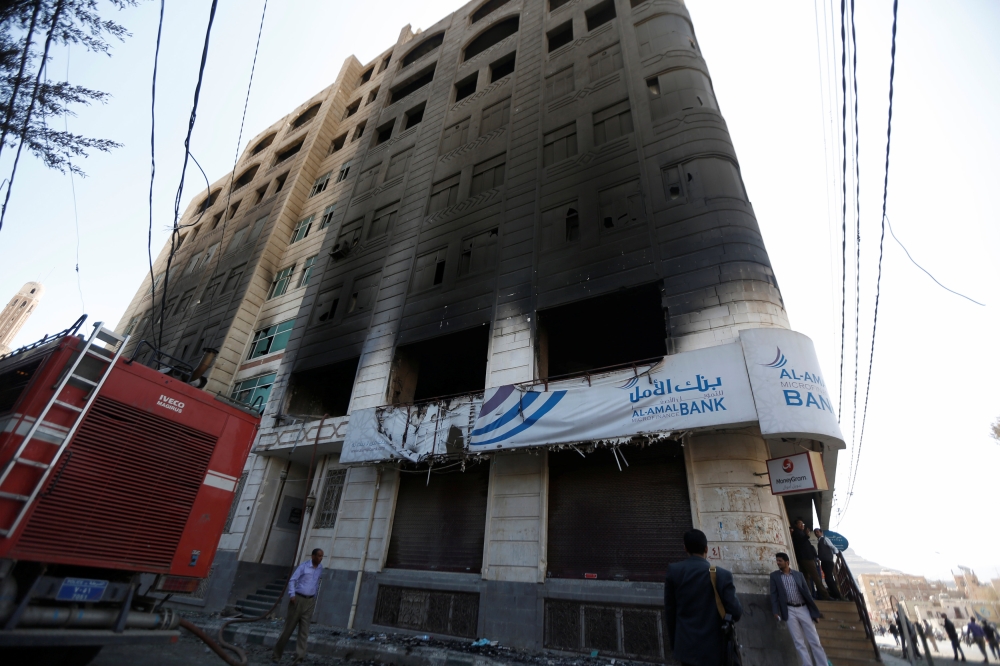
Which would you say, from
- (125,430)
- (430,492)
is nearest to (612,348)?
(430,492)

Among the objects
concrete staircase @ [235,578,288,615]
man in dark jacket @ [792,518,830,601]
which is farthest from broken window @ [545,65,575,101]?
concrete staircase @ [235,578,288,615]

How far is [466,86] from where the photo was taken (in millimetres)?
22969

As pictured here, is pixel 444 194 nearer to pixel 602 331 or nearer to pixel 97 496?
pixel 602 331

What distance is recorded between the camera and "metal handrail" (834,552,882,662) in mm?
8297

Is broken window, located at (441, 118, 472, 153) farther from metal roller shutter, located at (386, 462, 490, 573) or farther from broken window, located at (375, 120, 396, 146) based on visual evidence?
metal roller shutter, located at (386, 462, 490, 573)

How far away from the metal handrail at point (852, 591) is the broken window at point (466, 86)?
905 inches

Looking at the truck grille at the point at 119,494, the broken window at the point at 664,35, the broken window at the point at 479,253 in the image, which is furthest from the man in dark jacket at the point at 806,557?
the broken window at the point at 664,35

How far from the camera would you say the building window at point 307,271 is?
21.4 meters

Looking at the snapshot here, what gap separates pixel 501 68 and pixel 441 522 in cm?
2050

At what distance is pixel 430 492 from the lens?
40.4ft

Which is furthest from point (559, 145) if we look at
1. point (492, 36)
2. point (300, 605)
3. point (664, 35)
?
point (300, 605)

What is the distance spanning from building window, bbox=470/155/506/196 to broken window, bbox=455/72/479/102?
7.11m

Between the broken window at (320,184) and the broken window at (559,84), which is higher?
the broken window at (320,184)

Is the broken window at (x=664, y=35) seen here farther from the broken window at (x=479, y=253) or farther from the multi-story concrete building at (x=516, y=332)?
the broken window at (x=479, y=253)
